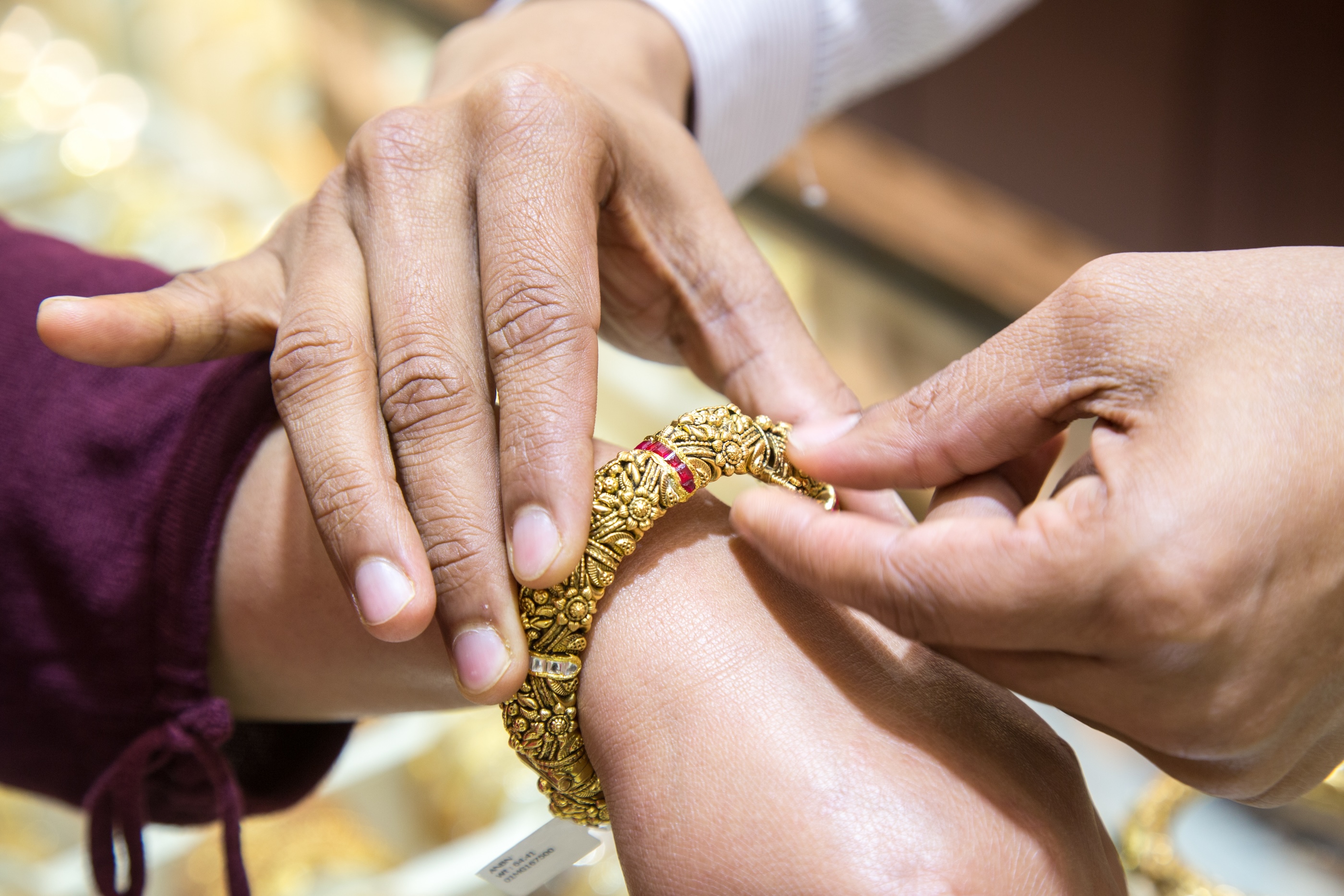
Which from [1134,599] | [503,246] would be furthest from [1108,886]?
[503,246]

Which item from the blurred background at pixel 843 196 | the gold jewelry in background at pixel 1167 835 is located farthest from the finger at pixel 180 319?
the gold jewelry in background at pixel 1167 835

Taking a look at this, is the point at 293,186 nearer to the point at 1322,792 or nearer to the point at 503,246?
the point at 503,246

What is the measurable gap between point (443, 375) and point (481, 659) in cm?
17

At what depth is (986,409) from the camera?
59cm

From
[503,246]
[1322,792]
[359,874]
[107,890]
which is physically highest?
[503,246]

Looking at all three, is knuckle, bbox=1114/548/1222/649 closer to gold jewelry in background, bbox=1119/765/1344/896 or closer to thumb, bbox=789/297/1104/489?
thumb, bbox=789/297/1104/489

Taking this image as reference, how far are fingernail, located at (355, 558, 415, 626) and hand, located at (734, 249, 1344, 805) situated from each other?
0.66ft

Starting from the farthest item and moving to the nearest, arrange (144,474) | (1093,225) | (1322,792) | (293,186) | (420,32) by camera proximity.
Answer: (420,32), (293,186), (1093,225), (1322,792), (144,474)

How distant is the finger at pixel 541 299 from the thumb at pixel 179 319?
174 mm

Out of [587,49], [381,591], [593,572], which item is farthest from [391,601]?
[587,49]

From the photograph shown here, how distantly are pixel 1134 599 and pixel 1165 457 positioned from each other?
0.23ft

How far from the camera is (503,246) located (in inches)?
26.1

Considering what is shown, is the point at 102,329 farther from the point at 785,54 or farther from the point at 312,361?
the point at 785,54

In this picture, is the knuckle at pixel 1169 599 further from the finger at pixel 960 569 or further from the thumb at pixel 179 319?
the thumb at pixel 179 319
